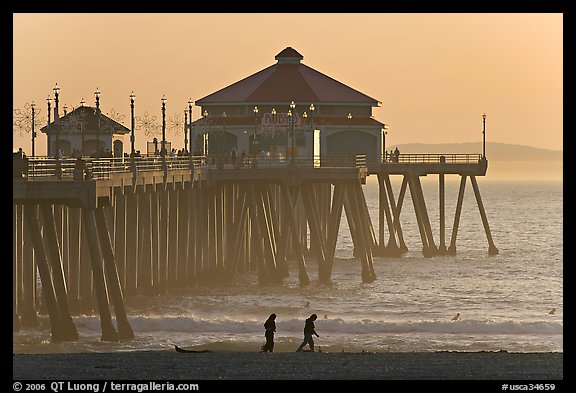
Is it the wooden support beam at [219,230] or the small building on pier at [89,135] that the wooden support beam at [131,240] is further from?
the small building on pier at [89,135]

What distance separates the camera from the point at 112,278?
4475cm

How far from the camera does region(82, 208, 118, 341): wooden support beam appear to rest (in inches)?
1694

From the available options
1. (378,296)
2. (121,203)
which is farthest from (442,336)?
(378,296)

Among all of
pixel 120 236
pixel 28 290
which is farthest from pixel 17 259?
pixel 120 236

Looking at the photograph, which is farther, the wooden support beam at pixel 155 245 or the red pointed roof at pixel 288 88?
the red pointed roof at pixel 288 88

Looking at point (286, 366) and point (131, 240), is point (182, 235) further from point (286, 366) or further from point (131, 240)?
point (286, 366)

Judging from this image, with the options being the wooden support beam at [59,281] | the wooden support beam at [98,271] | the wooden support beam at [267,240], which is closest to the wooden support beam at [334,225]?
the wooden support beam at [267,240]

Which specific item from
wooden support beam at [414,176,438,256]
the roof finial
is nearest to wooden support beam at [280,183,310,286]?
wooden support beam at [414,176,438,256]

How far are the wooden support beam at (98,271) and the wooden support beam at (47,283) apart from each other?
98 centimetres

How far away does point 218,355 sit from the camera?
1458 inches

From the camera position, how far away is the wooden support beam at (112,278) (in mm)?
44406

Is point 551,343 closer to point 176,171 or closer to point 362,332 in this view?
point 362,332

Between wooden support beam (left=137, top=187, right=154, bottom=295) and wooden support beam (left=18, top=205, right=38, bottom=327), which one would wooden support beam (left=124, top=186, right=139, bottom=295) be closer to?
wooden support beam (left=137, top=187, right=154, bottom=295)

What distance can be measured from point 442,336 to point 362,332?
253cm
